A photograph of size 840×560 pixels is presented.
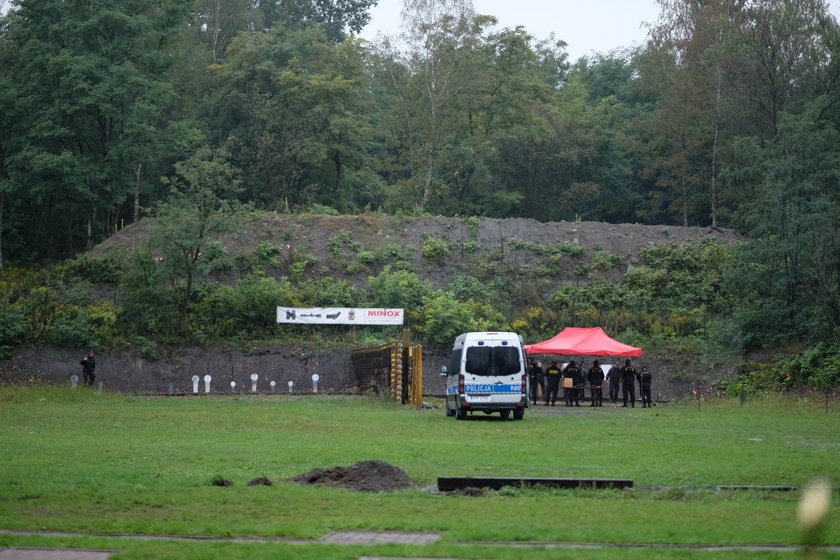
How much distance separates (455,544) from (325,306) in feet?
145

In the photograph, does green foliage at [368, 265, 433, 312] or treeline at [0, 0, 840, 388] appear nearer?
green foliage at [368, 265, 433, 312]

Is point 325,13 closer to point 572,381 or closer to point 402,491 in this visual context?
point 572,381

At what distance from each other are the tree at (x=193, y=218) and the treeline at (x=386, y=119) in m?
0.25

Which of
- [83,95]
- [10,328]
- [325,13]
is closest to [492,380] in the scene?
[10,328]

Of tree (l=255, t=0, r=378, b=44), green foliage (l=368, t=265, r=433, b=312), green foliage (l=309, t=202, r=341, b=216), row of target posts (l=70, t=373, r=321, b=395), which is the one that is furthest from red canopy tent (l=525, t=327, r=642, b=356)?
tree (l=255, t=0, r=378, b=44)

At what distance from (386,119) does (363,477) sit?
199 feet

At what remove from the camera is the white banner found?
51.3 m

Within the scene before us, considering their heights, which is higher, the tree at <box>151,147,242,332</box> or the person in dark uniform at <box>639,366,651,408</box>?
the tree at <box>151,147,242,332</box>

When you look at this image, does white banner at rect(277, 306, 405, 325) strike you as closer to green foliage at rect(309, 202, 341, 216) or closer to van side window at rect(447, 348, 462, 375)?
green foliage at rect(309, 202, 341, 216)

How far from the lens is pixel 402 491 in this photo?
42.4 feet

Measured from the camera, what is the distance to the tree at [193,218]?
157ft

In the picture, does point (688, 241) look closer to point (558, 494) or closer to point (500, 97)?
point (500, 97)

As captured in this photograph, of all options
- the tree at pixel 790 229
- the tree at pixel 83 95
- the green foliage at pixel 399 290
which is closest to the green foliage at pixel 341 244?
the green foliage at pixel 399 290

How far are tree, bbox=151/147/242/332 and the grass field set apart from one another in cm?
2061
